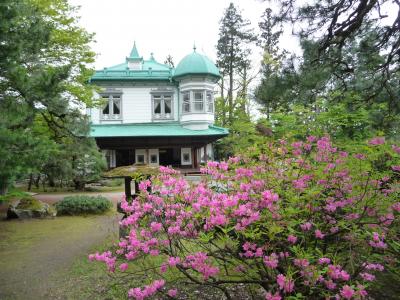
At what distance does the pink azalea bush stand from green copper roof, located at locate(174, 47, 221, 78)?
75.3ft

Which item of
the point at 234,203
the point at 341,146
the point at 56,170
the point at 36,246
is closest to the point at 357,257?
the point at 341,146

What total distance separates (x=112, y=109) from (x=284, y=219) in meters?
25.4

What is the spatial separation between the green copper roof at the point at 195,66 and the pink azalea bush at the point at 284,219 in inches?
904

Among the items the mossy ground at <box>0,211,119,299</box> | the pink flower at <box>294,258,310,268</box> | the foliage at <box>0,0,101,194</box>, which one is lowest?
the mossy ground at <box>0,211,119,299</box>

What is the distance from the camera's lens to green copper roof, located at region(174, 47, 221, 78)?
2627 centimetres

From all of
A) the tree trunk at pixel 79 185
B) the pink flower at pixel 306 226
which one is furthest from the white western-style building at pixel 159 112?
the pink flower at pixel 306 226

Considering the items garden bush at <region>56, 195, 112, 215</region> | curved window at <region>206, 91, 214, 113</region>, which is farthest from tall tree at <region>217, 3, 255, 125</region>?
garden bush at <region>56, 195, 112, 215</region>

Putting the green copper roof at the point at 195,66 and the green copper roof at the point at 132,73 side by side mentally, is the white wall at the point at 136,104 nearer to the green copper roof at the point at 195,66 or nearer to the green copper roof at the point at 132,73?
the green copper roof at the point at 132,73

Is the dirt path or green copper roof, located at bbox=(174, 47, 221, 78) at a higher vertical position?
green copper roof, located at bbox=(174, 47, 221, 78)

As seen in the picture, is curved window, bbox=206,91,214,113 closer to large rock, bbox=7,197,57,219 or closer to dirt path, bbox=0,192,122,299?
dirt path, bbox=0,192,122,299

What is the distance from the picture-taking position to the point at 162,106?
91.1 ft

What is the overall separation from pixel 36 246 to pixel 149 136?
662 inches

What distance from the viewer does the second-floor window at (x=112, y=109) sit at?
27047 millimetres

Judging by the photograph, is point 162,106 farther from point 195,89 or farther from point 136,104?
point 195,89
